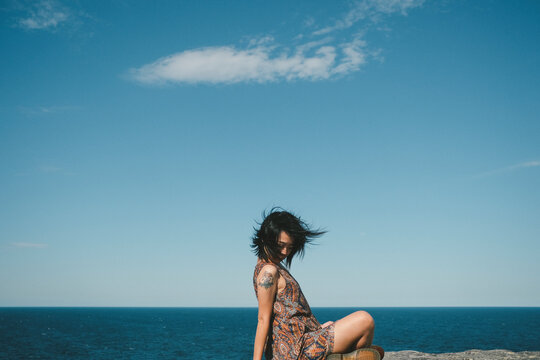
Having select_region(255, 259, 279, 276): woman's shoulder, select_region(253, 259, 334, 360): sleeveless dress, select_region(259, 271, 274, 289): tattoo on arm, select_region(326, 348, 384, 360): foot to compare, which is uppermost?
select_region(255, 259, 279, 276): woman's shoulder

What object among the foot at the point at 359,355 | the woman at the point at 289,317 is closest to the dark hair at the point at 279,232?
the woman at the point at 289,317

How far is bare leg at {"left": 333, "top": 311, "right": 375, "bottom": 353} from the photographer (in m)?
3.87

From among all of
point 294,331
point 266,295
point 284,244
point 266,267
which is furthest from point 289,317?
point 284,244

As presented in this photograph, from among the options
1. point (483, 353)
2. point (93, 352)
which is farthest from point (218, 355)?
point (483, 353)

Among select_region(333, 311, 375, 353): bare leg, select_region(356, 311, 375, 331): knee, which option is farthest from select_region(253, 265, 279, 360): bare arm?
select_region(356, 311, 375, 331): knee

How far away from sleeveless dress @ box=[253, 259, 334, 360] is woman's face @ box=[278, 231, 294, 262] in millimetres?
144

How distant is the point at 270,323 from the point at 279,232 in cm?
81

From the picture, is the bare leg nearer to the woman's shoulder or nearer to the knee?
the knee

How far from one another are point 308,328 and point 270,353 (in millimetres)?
442

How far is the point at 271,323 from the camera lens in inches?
162

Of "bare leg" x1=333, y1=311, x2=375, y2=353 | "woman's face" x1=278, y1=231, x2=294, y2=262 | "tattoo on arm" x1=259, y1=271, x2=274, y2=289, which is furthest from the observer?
"woman's face" x1=278, y1=231, x2=294, y2=262

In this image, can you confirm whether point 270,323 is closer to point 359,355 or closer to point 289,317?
point 289,317

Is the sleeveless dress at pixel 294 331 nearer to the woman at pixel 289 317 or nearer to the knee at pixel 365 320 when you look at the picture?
the woman at pixel 289 317

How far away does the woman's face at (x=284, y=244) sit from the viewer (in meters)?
4.14
